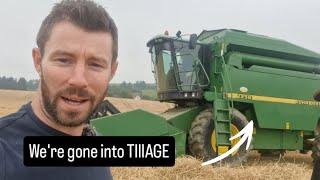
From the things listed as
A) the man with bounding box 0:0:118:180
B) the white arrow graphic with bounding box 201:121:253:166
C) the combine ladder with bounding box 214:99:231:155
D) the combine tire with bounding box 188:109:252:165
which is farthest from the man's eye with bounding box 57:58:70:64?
the combine ladder with bounding box 214:99:231:155

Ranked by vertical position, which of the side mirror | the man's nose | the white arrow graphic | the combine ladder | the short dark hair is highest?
the short dark hair

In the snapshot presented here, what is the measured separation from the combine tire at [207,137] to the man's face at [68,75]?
883 cm

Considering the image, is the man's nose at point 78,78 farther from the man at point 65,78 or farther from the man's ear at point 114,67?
the man's ear at point 114,67

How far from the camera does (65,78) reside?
137cm

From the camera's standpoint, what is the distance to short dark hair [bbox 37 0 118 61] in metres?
1.38

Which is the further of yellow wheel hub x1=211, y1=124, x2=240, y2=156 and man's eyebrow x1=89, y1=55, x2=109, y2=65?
yellow wheel hub x1=211, y1=124, x2=240, y2=156

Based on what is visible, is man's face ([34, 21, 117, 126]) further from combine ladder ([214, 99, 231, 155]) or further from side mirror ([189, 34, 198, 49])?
side mirror ([189, 34, 198, 49])

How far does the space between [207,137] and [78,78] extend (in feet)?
30.7

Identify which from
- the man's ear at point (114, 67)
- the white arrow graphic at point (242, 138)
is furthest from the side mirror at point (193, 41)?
the man's ear at point (114, 67)

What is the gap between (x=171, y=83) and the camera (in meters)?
11.8

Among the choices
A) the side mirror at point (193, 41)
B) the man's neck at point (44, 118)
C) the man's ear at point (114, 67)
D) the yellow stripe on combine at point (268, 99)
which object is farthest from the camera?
the yellow stripe on combine at point (268, 99)

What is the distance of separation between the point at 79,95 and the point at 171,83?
1040 cm

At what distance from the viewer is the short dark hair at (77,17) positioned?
1.38 meters
